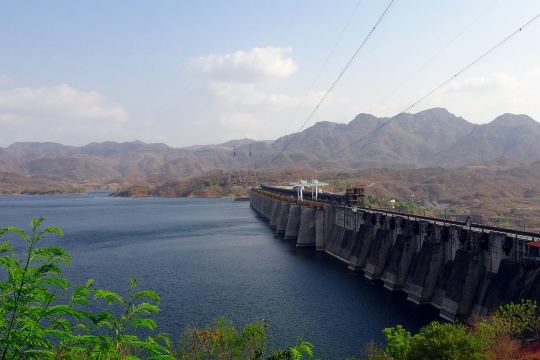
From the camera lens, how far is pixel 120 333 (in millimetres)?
10492

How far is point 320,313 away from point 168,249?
1969 inches

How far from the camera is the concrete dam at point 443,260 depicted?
39.0 m

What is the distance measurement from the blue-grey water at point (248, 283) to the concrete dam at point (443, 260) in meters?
2.40

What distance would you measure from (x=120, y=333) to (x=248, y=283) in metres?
53.2

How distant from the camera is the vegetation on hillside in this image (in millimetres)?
9969

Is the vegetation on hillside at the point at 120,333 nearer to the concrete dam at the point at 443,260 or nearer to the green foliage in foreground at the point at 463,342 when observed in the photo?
the green foliage in foreground at the point at 463,342

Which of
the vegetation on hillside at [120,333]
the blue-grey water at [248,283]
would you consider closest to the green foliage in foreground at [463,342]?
the vegetation on hillside at [120,333]

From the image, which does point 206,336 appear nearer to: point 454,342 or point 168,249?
point 454,342

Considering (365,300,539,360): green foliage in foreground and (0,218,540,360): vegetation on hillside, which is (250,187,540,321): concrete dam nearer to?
(0,218,540,360): vegetation on hillside

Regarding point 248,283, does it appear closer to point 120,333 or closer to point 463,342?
Result: point 463,342

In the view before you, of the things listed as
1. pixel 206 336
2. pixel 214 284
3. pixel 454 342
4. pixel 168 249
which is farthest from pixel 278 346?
pixel 168 249

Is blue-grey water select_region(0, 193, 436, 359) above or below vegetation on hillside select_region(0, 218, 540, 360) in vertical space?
below

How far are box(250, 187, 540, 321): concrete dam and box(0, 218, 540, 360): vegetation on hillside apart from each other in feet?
13.6

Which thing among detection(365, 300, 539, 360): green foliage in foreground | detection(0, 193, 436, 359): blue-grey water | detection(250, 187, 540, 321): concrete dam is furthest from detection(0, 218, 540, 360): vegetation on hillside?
detection(0, 193, 436, 359): blue-grey water
